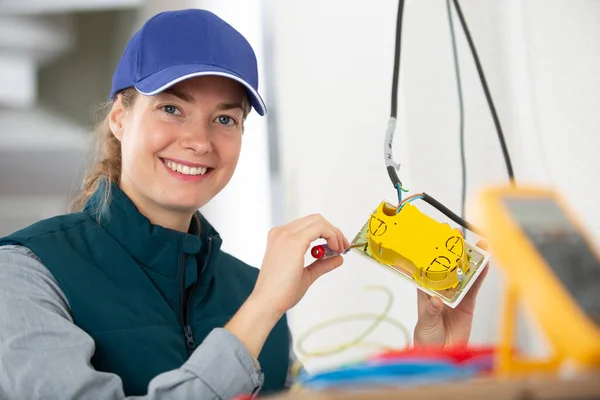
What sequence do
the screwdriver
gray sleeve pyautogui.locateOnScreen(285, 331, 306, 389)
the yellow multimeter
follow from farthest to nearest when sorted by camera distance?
gray sleeve pyautogui.locateOnScreen(285, 331, 306, 389)
the screwdriver
the yellow multimeter

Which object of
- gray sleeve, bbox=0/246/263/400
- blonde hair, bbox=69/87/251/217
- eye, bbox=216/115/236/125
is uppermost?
eye, bbox=216/115/236/125

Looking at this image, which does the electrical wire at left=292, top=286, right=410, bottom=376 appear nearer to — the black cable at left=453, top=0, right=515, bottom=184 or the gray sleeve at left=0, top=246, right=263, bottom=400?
the black cable at left=453, top=0, right=515, bottom=184

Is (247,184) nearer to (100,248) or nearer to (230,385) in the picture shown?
(100,248)

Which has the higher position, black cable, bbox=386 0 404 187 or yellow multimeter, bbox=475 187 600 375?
black cable, bbox=386 0 404 187

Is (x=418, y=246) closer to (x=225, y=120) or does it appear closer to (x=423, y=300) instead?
(x=423, y=300)

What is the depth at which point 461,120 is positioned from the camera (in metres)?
1.22

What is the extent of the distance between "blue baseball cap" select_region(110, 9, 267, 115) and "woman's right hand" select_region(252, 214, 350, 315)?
275mm

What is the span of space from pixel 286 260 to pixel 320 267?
0.16 meters

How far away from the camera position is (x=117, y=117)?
1162 mm

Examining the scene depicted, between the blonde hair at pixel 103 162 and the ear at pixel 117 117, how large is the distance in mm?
14

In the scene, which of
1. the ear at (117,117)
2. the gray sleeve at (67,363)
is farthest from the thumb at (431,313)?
the ear at (117,117)

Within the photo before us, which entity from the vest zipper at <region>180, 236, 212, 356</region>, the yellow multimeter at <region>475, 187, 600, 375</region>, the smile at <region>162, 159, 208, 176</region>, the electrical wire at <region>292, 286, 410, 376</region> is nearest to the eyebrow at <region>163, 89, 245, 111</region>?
the smile at <region>162, 159, 208, 176</region>

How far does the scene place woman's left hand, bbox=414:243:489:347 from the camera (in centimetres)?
107

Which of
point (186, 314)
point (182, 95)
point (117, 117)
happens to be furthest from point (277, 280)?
point (117, 117)
